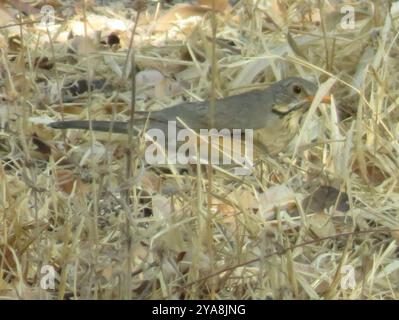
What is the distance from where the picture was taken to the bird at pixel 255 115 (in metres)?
5.25

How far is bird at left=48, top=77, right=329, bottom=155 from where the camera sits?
5246 mm

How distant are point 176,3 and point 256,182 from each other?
89.7 inches

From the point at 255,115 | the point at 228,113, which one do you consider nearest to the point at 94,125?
the point at 228,113

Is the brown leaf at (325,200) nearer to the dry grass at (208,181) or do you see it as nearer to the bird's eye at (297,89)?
the dry grass at (208,181)

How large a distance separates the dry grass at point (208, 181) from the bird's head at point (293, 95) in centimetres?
10

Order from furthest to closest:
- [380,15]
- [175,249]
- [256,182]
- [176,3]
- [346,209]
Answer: [176,3] < [380,15] < [256,182] < [346,209] < [175,249]

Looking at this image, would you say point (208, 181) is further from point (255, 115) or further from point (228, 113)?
point (255, 115)

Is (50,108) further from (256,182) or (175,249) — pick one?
(175,249)

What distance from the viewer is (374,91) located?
5285 millimetres

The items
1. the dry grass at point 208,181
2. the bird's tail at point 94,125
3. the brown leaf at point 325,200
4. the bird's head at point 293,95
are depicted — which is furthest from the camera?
the bird's head at point 293,95

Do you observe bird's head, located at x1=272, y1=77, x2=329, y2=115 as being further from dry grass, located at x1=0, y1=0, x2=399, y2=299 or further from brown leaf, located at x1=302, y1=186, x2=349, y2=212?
brown leaf, located at x1=302, y1=186, x2=349, y2=212

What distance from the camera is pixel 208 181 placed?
4020 mm

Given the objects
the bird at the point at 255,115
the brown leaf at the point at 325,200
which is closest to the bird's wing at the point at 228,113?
the bird at the point at 255,115
